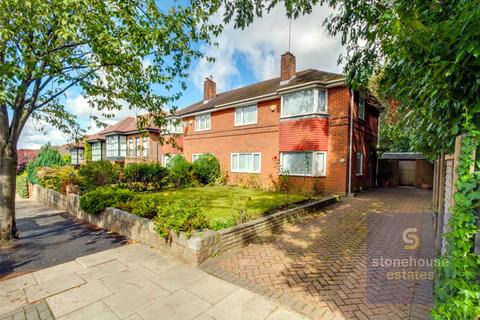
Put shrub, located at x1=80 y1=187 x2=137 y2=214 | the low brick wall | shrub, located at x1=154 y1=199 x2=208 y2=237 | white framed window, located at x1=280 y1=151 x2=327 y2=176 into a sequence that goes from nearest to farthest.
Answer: the low brick wall, shrub, located at x1=154 y1=199 x2=208 y2=237, shrub, located at x1=80 y1=187 x2=137 y2=214, white framed window, located at x1=280 y1=151 x2=327 y2=176

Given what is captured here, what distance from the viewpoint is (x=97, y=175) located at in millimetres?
11531

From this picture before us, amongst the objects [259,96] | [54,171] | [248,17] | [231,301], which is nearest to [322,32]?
[248,17]

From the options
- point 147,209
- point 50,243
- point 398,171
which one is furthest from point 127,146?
point 398,171

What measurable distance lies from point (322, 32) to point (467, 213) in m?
6.51

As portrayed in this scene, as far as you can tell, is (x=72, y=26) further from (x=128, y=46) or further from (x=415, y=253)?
(x=415, y=253)

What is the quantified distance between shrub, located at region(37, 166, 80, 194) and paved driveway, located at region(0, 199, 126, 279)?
2.30m

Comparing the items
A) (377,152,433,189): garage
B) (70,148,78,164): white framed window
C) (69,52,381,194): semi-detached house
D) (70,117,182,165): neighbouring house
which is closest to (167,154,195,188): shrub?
(69,52,381,194): semi-detached house

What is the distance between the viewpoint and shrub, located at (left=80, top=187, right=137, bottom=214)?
7.61m

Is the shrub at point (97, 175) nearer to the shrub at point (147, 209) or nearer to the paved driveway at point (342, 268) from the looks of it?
the shrub at point (147, 209)

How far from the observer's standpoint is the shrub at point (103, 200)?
7.61 meters

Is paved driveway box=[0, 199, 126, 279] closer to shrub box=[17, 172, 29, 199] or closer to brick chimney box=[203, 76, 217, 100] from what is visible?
shrub box=[17, 172, 29, 199]

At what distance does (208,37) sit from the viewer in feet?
20.4

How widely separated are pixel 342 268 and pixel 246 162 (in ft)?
39.9

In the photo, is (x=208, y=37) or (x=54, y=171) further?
(x=54, y=171)
